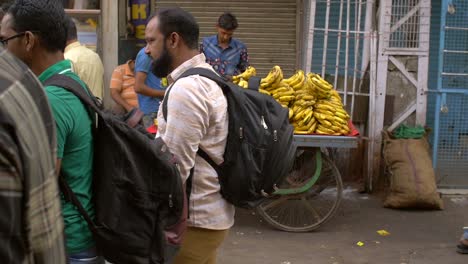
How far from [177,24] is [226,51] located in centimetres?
466

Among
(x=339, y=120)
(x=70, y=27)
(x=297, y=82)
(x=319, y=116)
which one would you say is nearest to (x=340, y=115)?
(x=339, y=120)

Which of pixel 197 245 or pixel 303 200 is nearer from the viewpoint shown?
pixel 197 245

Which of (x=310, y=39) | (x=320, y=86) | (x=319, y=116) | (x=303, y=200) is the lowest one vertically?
(x=303, y=200)

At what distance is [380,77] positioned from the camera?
811 cm

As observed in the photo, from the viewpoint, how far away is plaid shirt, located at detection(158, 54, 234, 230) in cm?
308

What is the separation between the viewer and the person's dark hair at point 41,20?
2576mm

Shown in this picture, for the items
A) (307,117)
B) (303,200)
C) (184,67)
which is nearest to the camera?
(184,67)

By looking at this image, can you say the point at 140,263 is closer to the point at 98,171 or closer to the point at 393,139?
the point at 98,171

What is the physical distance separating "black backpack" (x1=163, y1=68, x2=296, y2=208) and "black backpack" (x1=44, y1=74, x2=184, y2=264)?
54 centimetres

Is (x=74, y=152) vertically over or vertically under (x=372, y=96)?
over

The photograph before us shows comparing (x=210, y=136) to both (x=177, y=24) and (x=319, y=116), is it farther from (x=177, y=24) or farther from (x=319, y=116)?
(x=319, y=116)

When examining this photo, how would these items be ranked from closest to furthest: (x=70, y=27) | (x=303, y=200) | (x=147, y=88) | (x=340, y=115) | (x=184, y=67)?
1. (x=184, y=67)
2. (x=70, y=27)
3. (x=340, y=115)
4. (x=303, y=200)
5. (x=147, y=88)

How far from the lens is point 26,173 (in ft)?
4.99

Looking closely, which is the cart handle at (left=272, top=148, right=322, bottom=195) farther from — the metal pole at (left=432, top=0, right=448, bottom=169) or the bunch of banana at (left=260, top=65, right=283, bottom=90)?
the metal pole at (left=432, top=0, right=448, bottom=169)
